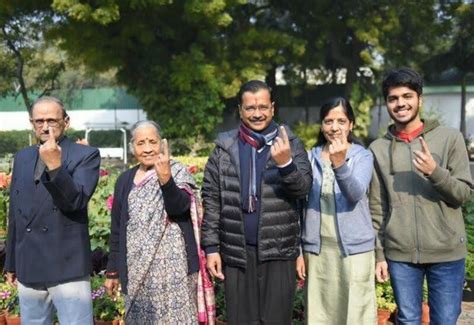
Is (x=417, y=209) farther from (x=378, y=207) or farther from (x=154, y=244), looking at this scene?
(x=154, y=244)

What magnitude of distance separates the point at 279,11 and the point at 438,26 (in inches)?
202

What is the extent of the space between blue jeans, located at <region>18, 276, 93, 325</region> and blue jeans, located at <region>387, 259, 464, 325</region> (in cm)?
167

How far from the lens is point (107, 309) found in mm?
3889

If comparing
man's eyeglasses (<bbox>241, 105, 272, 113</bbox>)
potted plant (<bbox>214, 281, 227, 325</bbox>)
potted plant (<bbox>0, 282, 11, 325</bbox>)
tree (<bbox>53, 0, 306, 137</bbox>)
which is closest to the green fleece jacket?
man's eyeglasses (<bbox>241, 105, 272, 113</bbox>)

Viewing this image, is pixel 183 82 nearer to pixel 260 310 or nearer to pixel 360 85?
pixel 360 85

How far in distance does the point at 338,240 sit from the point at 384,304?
1.35 metres

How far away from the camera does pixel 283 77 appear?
2028 centimetres

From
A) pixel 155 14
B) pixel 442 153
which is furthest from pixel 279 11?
pixel 442 153

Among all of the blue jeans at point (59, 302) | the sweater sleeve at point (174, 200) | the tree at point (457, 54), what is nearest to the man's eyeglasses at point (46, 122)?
the sweater sleeve at point (174, 200)

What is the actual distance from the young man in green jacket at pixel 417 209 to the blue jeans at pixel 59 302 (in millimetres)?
1663

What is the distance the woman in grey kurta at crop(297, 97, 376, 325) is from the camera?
2.86m

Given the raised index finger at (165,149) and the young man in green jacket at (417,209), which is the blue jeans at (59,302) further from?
the young man in green jacket at (417,209)

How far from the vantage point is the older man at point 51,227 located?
8.82ft

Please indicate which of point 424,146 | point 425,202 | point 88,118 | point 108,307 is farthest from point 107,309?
point 88,118
